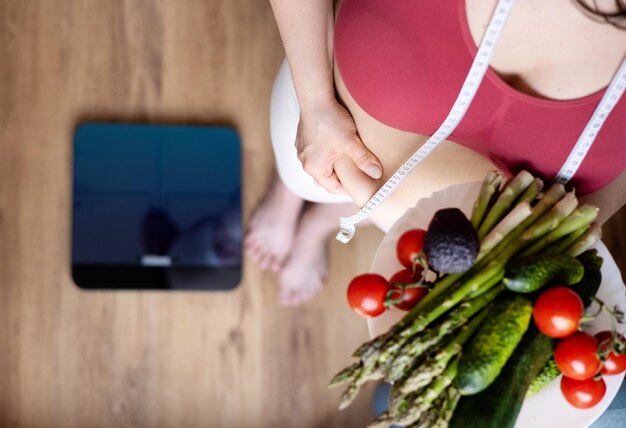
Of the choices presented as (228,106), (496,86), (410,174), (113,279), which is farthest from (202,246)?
(496,86)

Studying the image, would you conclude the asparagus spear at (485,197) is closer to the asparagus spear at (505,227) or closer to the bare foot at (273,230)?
the asparagus spear at (505,227)

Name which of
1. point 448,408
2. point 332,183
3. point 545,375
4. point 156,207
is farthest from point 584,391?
point 156,207

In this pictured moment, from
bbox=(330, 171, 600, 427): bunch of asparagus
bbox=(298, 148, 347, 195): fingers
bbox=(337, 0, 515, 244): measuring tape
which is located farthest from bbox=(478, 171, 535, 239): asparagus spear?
bbox=(298, 148, 347, 195): fingers

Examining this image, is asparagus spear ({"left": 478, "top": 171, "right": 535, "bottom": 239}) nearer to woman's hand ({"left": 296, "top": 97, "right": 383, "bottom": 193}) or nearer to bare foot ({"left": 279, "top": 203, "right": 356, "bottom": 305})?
woman's hand ({"left": 296, "top": 97, "right": 383, "bottom": 193})

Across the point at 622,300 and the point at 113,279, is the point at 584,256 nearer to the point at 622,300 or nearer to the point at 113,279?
the point at 622,300

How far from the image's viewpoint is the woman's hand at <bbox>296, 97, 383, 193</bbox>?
0.79 metres

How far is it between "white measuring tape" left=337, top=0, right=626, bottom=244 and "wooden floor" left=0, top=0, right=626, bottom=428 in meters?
0.67

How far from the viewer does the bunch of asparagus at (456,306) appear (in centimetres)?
59

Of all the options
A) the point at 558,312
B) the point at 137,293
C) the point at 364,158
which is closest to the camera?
the point at 558,312

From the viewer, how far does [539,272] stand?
1.90 ft

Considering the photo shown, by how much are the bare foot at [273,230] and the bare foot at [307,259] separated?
20 millimetres

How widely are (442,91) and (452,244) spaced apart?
21cm

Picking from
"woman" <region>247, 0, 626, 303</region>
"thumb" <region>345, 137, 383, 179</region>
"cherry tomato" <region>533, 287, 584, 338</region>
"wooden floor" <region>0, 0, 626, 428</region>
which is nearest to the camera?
"cherry tomato" <region>533, 287, 584, 338</region>

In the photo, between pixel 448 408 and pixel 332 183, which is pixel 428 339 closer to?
pixel 448 408
